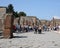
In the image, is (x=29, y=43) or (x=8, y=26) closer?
(x=29, y=43)

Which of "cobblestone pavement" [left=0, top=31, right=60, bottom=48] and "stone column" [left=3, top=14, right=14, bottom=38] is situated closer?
"cobblestone pavement" [left=0, top=31, right=60, bottom=48]

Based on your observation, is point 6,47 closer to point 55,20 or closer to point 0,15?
point 0,15

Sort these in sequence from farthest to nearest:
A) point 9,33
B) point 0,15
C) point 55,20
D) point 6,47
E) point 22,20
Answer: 1. point 55,20
2. point 22,20
3. point 0,15
4. point 9,33
5. point 6,47

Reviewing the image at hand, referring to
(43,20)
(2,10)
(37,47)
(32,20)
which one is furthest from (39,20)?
(37,47)

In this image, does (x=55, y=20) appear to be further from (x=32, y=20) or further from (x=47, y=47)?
(x=47, y=47)

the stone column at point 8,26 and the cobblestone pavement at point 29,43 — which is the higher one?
the stone column at point 8,26

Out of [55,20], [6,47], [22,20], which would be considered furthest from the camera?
[55,20]

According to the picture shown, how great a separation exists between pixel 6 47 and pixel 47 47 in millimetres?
2383

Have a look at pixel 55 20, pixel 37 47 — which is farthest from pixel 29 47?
pixel 55 20

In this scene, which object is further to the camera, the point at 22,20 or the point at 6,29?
the point at 22,20

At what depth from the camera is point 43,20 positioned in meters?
119

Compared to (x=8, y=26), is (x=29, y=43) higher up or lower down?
lower down

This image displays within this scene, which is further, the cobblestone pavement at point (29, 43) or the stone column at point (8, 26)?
the stone column at point (8, 26)

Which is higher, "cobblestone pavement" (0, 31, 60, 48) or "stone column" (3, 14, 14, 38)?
"stone column" (3, 14, 14, 38)
